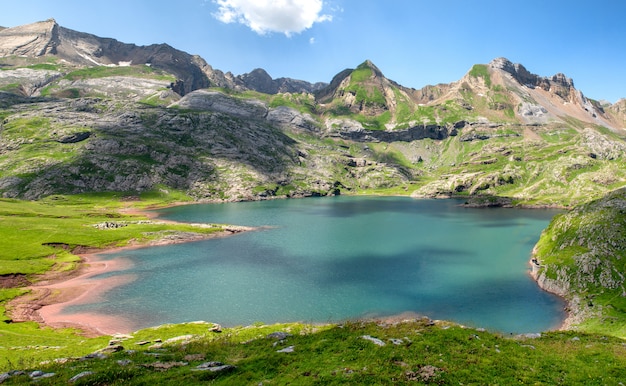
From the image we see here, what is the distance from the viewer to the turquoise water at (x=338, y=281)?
66000mm

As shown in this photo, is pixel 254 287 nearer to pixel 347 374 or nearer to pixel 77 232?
pixel 347 374

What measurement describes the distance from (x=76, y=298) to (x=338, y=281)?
64.5 meters

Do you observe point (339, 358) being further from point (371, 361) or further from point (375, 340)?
point (375, 340)

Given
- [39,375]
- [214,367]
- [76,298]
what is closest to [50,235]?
[76,298]

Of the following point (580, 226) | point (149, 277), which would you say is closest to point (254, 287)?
point (149, 277)

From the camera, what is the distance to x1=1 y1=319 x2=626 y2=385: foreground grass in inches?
932

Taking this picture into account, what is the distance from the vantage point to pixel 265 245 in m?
128

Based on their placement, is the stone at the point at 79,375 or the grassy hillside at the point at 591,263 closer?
the stone at the point at 79,375

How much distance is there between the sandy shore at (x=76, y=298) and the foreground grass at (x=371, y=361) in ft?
105

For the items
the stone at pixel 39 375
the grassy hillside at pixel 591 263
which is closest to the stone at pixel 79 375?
the stone at pixel 39 375

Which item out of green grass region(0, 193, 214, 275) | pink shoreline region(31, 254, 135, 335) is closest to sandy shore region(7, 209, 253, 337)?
pink shoreline region(31, 254, 135, 335)

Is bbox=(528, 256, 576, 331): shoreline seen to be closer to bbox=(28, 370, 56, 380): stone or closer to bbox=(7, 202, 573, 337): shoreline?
Answer: bbox=(7, 202, 573, 337): shoreline

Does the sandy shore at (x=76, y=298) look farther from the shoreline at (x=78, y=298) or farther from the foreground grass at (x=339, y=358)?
the foreground grass at (x=339, y=358)

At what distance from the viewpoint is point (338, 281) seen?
275 ft
